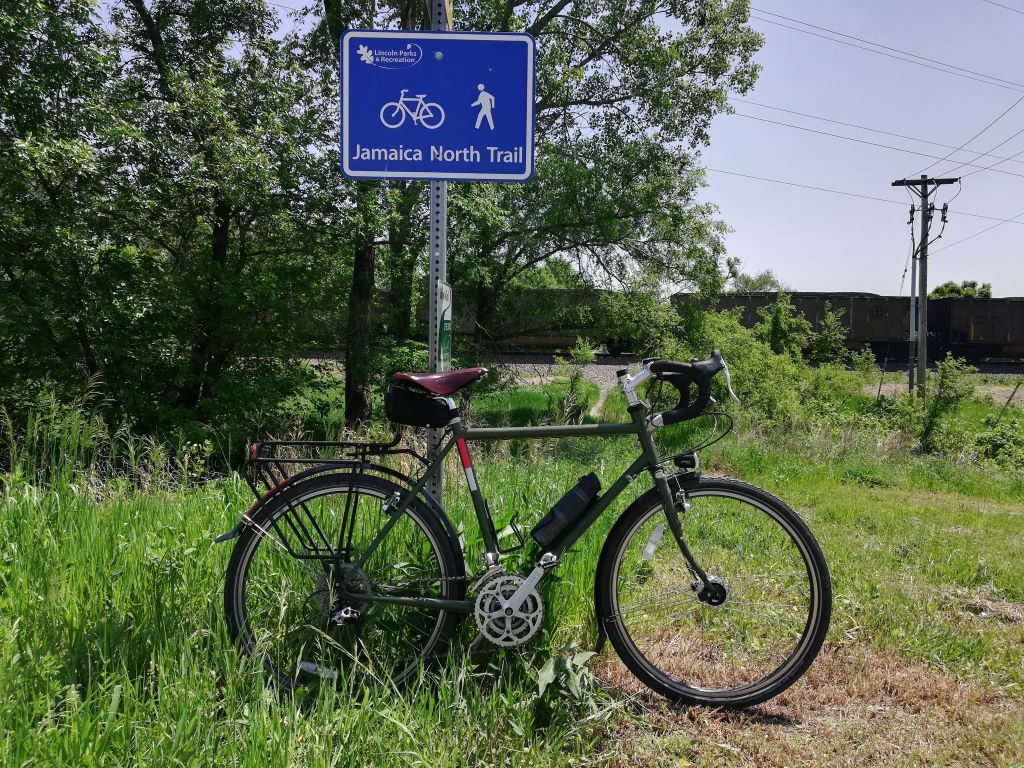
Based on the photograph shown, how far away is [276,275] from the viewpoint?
11.7m

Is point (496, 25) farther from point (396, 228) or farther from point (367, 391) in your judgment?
point (367, 391)

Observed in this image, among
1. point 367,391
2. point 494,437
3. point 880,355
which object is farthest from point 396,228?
point 880,355

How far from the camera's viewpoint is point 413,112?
2.64m

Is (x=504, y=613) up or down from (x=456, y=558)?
down

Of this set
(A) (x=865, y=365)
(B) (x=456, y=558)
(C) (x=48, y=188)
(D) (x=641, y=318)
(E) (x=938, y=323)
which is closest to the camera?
(B) (x=456, y=558)

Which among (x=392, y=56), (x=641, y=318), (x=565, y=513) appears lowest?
(x=565, y=513)

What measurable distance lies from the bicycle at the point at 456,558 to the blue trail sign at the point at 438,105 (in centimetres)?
86

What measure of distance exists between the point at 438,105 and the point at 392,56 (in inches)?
9.8

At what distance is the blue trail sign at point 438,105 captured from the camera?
8.59ft

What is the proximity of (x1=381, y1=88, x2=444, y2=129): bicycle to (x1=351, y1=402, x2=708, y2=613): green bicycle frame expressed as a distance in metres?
1.17

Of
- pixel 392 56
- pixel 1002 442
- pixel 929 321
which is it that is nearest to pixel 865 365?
pixel 1002 442

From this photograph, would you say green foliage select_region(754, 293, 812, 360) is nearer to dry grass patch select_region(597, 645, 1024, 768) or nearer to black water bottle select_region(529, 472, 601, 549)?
dry grass patch select_region(597, 645, 1024, 768)

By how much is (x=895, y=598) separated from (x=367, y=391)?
11.0m

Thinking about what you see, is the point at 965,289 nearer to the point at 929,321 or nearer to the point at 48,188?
the point at 929,321
